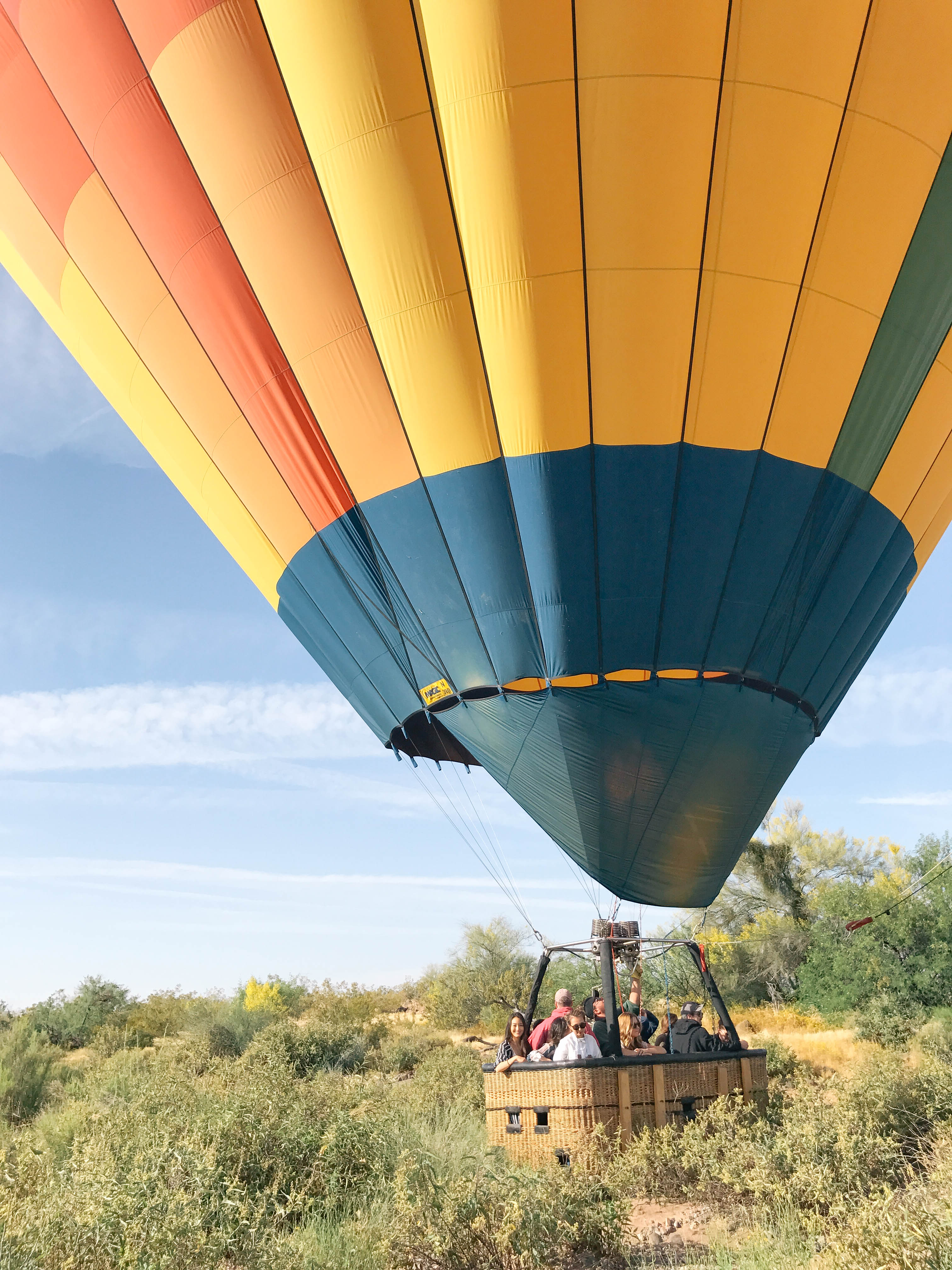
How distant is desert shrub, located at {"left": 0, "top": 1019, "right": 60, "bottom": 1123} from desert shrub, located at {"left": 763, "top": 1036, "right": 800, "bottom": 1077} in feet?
31.1

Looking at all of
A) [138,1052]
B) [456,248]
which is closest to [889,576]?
[456,248]

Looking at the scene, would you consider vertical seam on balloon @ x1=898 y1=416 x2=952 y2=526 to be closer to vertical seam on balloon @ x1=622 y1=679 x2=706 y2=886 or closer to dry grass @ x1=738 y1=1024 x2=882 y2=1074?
vertical seam on balloon @ x1=622 y1=679 x2=706 y2=886

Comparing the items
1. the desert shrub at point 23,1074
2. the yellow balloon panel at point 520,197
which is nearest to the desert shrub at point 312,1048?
the desert shrub at point 23,1074

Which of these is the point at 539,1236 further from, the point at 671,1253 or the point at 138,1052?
the point at 138,1052

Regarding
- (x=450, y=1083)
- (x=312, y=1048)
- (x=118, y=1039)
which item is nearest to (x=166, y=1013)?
(x=118, y=1039)

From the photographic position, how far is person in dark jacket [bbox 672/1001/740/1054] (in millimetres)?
7766

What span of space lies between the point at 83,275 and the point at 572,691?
5492mm

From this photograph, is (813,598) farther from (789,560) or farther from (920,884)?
(920,884)

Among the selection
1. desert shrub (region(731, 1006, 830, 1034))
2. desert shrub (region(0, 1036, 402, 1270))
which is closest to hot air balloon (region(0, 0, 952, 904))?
desert shrub (region(0, 1036, 402, 1270))

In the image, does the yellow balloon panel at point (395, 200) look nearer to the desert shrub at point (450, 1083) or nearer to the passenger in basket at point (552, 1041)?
the passenger in basket at point (552, 1041)

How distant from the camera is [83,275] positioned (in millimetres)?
8289

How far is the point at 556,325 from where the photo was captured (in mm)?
6715

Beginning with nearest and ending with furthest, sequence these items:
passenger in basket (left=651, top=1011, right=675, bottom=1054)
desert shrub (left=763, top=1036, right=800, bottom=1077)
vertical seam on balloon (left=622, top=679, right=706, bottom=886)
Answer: vertical seam on balloon (left=622, top=679, right=706, bottom=886)
passenger in basket (left=651, top=1011, right=675, bottom=1054)
desert shrub (left=763, top=1036, right=800, bottom=1077)

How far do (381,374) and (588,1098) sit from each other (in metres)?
5.42
